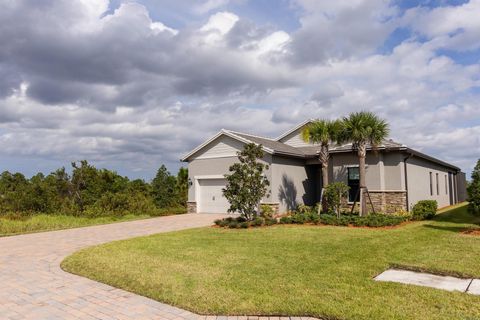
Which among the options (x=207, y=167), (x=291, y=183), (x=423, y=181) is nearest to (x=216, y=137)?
(x=207, y=167)

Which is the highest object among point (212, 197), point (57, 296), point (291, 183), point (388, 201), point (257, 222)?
point (291, 183)

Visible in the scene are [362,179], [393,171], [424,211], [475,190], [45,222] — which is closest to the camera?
[475,190]

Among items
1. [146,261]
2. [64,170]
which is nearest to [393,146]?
[146,261]

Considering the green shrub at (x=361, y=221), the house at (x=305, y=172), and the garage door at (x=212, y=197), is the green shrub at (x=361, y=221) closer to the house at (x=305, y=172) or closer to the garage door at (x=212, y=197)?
the house at (x=305, y=172)

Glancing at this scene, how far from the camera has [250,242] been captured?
34.1ft

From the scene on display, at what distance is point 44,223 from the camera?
15.7 metres

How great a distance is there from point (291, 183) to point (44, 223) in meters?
12.8

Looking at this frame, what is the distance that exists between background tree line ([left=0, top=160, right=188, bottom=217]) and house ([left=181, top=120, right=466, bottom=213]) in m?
3.48

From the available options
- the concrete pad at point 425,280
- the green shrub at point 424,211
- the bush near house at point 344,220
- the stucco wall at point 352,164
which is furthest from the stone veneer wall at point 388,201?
the concrete pad at point 425,280

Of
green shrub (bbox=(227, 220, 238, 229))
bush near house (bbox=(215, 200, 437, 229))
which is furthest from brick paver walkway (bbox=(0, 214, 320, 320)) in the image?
bush near house (bbox=(215, 200, 437, 229))

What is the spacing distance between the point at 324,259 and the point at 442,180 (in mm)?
22959

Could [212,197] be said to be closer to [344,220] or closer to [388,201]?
[344,220]

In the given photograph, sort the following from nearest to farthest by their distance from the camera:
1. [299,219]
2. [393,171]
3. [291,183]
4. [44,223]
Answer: [299,219], [44,223], [393,171], [291,183]

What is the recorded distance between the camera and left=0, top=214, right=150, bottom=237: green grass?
47.1 feet
